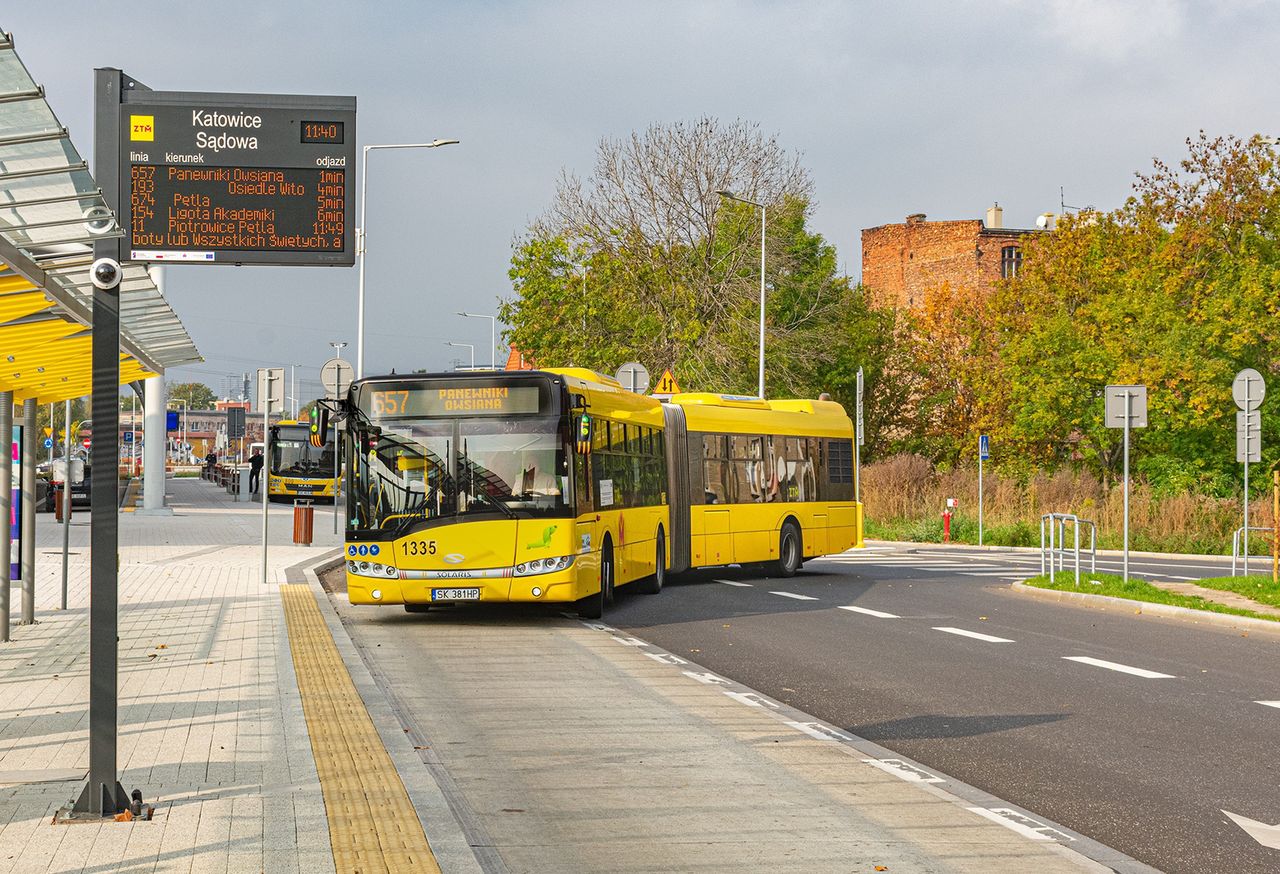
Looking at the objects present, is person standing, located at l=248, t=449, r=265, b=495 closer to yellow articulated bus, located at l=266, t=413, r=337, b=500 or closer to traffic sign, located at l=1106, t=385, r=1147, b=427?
yellow articulated bus, located at l=266, t=413, r=337, b=500

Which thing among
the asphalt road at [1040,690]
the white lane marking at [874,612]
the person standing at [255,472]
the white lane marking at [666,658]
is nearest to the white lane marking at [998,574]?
the asphalt road at [1040,690]

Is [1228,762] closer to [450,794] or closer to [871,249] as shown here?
[450,794]

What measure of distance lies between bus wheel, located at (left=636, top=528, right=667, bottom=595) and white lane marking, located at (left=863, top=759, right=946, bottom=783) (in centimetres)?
1265


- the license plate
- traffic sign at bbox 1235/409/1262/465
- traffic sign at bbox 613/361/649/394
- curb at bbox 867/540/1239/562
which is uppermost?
traffic sign at bbox 613/361/649/394

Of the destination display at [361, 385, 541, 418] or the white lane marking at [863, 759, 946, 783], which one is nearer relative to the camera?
the white lane marking at [863, 759, 946, 783]

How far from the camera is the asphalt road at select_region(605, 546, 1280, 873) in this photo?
25.2ft

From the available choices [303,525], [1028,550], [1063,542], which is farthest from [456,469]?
[1028,550]

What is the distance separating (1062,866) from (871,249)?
7673cm

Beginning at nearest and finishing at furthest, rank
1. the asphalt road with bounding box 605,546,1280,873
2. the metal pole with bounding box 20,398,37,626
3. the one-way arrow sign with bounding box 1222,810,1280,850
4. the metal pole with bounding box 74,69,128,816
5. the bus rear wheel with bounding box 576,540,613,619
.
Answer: the metal pole with bounding box 74,69,128,816 < the one-way arrow sign with bounding box 1222,810,1280,850 < the asphalt road with bounding box 605,546,1280,873 < the metal pole with bounding box 20,398,37,626 < the bus rear wheel with bounding box 576,540,613,619

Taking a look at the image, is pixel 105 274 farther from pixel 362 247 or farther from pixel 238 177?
pixel 362 247

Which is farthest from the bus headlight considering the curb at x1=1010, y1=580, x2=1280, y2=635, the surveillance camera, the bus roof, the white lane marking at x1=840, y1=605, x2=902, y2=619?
the surveillance camera

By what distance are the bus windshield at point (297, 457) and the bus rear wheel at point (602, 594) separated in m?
42.6

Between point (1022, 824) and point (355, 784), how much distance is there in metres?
3.14

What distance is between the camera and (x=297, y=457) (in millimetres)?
60062
